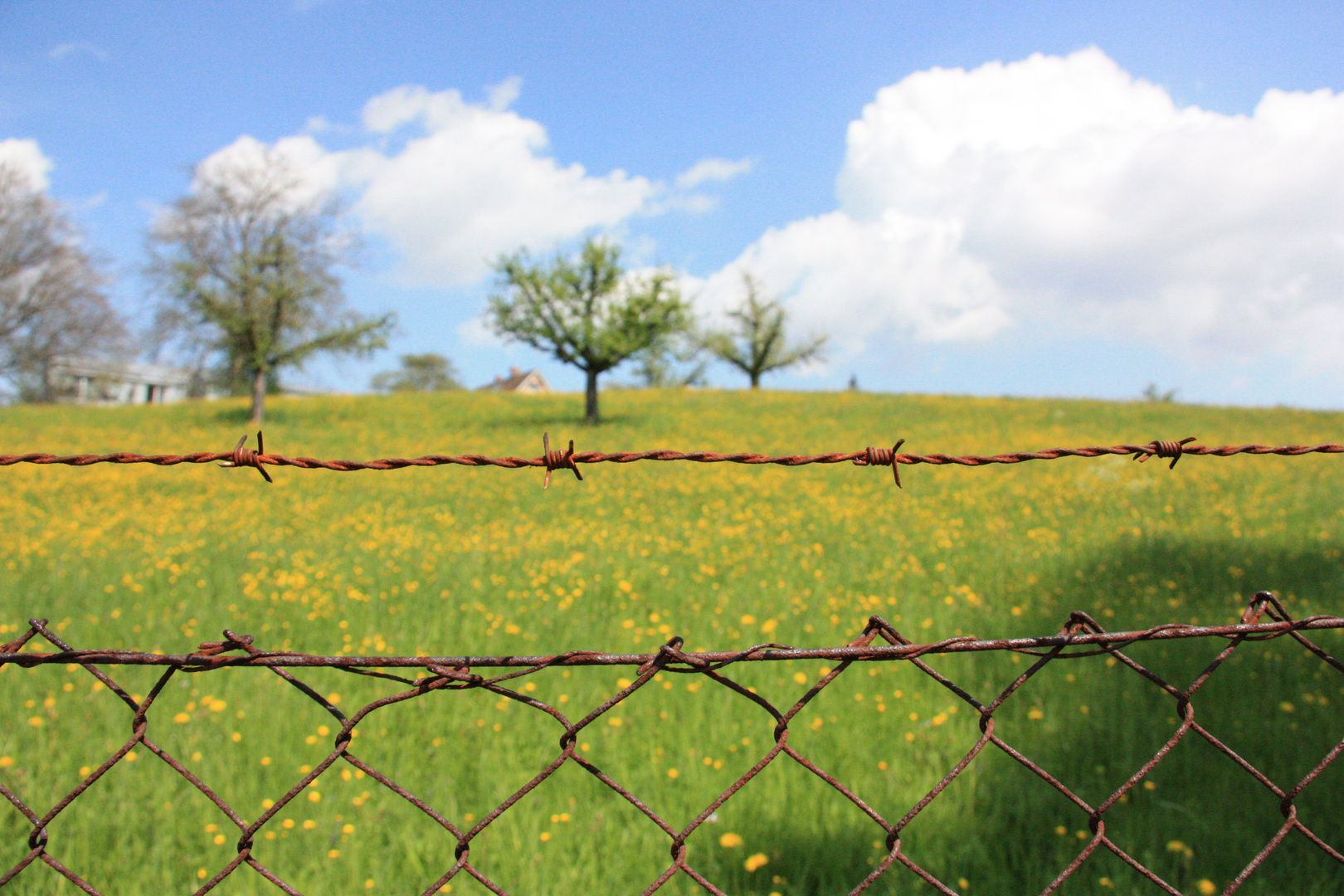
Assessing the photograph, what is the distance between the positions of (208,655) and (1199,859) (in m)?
3.36

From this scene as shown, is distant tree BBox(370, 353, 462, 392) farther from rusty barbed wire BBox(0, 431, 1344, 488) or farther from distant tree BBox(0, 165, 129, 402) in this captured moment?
rusty barbed wire BBox(0, 431, 1344, 488)

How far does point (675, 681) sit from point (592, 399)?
23311 mm

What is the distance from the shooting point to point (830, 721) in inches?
144

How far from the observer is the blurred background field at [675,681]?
Answer: 9.09 feet

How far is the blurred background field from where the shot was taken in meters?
2.77

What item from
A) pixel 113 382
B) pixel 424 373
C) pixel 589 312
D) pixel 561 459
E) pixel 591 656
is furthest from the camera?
pixel 424 373

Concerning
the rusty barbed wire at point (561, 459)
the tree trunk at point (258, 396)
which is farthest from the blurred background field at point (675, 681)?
the tree trunk at point (258, 396)

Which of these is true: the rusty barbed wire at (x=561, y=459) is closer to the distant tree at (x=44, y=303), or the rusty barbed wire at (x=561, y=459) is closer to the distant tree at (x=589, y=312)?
the distant tree at (x=589, y=312)

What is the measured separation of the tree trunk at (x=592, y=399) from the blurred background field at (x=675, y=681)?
46.7ft

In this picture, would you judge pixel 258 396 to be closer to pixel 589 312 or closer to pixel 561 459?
pixel 589 312

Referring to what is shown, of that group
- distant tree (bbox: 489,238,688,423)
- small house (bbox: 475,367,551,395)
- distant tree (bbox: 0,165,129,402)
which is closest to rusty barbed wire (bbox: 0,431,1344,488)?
distant tree (bbox: 489,238,688,423)

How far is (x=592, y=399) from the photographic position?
27.1 metres

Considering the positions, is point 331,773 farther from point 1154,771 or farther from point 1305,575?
point 1305,575

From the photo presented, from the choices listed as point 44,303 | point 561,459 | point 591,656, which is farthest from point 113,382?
point 591,656
